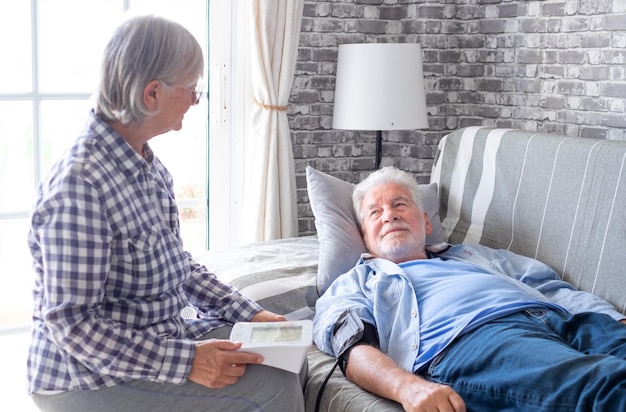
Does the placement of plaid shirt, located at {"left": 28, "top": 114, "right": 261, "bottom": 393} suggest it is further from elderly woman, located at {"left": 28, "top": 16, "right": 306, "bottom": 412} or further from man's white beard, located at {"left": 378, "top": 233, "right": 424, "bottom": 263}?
man's white beard, located at {"left": 378, "top": 233, "right": 424, "bottom": 263}

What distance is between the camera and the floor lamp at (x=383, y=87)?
336cm

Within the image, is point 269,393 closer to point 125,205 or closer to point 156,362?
point 156,362

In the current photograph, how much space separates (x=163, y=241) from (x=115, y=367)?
294mm

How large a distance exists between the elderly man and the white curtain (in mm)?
798

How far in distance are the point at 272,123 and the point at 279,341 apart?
186 centimetres

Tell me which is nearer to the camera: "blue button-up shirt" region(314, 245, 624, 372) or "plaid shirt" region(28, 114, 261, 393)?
"plaid shirt" region(28, 114, 261, 393)

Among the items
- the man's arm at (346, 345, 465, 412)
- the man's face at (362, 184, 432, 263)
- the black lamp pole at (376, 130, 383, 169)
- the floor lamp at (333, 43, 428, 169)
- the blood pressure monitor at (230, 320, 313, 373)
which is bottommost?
the man's arm at (346, 345, 465, 412)

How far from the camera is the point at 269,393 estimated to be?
1842mm

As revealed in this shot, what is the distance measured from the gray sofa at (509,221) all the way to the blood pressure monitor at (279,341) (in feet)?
1.18

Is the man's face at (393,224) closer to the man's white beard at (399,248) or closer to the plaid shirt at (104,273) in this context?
the man's white beard at (399,248)

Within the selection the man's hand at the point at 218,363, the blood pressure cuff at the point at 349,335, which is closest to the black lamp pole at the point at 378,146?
the blood pressure cuff at the point at 349,335

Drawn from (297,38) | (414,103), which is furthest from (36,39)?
(414,103)

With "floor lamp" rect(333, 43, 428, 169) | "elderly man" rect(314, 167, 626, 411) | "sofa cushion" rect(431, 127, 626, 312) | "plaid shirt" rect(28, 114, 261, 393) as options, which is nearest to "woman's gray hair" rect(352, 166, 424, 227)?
"elderly man" rect(314, 167, 626, 411)

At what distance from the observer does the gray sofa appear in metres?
2.53
